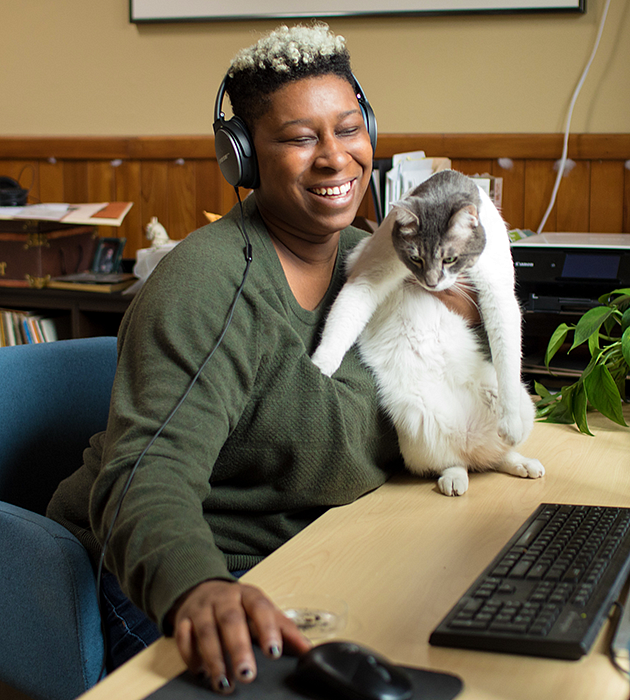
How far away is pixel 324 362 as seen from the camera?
999 millimetres

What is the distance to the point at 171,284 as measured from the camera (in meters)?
0.87

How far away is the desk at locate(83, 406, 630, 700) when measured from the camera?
543mm

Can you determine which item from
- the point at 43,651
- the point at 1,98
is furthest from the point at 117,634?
the point at 1,98

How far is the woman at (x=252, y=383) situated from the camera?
0.72 meters

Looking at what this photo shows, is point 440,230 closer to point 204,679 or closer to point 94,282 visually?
point 204,679

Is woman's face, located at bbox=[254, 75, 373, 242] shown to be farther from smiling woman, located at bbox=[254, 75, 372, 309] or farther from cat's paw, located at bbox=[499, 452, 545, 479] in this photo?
cat's paw, located at bbox=[499, 452, 545, 479]

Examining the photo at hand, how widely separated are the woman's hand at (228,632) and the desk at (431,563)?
0.12 feet

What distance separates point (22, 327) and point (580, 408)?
1761 mm

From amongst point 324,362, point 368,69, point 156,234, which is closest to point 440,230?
point 324,362

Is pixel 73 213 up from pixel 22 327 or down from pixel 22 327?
up

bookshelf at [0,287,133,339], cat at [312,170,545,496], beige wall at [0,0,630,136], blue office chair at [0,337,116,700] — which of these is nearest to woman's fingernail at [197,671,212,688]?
blue office chair at [0,337,116,700]

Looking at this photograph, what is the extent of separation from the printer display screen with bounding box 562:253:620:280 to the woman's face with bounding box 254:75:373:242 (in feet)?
2.54

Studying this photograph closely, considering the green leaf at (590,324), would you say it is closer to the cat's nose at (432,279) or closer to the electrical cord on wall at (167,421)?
the cat's nose at (432,279)

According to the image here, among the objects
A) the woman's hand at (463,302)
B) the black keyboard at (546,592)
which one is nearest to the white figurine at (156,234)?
the woman's hand at (463,302)
